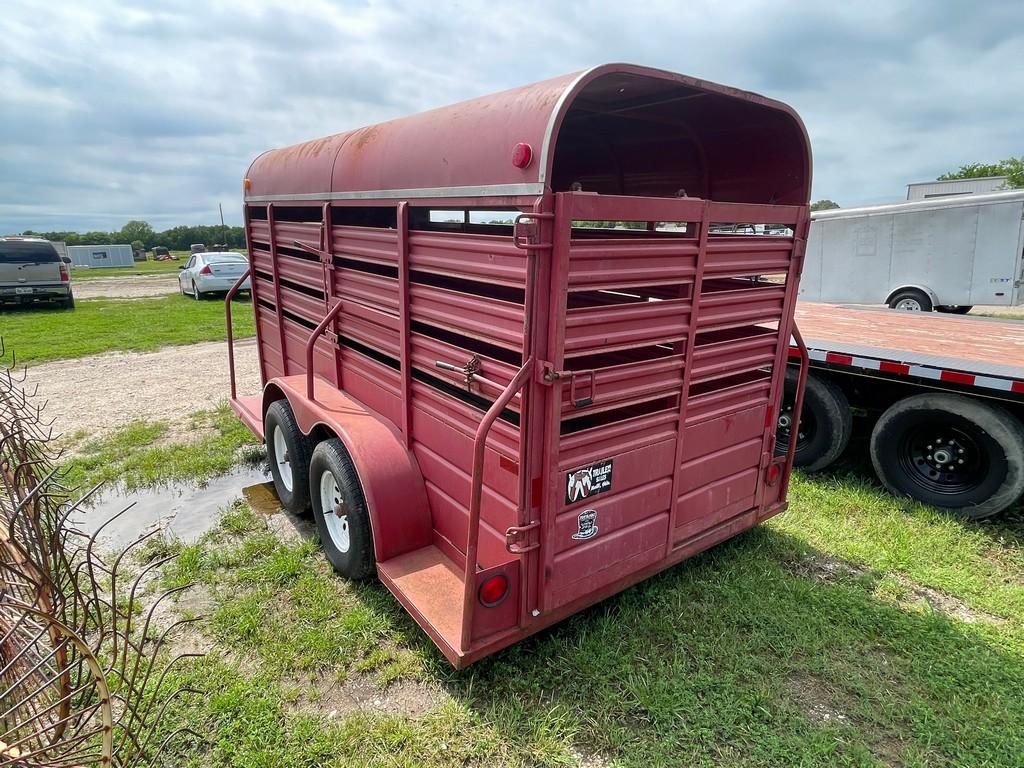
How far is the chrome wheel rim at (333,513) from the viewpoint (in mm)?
3637

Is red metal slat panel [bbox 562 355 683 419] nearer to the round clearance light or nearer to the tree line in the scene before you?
the round clearance light

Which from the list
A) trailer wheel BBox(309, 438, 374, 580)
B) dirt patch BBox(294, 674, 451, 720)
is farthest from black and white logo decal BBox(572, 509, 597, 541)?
trailer wheel BBox(309, 438, 374, 580)

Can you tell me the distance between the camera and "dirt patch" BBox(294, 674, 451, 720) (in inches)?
108

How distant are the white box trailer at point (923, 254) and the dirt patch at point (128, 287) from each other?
18.9 m

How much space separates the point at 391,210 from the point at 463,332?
4.19 ft

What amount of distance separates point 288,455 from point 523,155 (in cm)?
293

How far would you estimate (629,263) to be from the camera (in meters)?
2.56

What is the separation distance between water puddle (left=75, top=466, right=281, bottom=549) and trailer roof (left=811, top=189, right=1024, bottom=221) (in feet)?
33.2

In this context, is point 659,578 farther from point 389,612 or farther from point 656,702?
point 389,612

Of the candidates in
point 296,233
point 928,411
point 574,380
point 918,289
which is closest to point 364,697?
point 574,380

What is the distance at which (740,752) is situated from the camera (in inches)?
99.4

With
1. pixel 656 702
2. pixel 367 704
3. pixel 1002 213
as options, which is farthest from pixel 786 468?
pixel 1002 213

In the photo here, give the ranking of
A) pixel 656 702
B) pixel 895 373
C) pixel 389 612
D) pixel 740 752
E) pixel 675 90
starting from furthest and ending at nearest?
pixel 895 373, pixel 389 612, pixel 675 90, pixel 656 702, pixel 740 752

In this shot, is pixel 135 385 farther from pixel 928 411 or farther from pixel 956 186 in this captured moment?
pixel 956 186
